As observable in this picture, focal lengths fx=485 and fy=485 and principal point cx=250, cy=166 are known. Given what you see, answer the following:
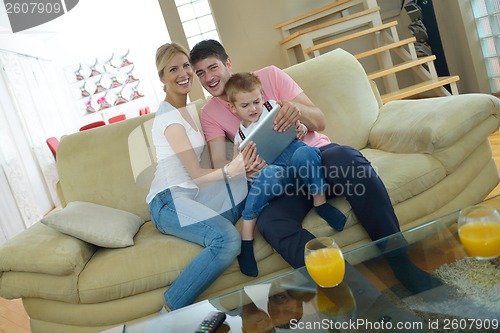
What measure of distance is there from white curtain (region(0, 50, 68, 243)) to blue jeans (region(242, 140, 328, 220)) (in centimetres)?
372

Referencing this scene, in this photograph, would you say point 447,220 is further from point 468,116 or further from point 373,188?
point 468,116

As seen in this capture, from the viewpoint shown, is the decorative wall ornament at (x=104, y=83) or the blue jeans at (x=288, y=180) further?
the decorative wall ornament at (x=104, y=83)

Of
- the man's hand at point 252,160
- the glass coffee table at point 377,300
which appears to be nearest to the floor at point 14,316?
the man's hand at point 252,160

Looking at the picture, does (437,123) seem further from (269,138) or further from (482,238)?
(482,238)

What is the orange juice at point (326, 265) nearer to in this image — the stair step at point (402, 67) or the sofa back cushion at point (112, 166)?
the sofa back cushion at point (112, 166)

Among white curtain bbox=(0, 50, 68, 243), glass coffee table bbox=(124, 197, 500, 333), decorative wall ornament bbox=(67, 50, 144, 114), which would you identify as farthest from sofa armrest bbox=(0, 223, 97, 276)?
decorative wall ornament bbox=(67, 50, 144, 114)

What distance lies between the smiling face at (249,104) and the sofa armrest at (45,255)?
2.56 ft

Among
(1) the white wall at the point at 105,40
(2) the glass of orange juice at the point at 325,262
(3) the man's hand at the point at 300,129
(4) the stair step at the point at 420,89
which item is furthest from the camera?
(1) the white wall at the point at 105,40

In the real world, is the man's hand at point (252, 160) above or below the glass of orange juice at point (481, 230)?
above

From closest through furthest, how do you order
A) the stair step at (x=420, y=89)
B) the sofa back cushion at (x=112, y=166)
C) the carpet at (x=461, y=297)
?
1. the carpet at (x=461, y=297)
2. the sofa back cushion at (x=112, y=166)
3. the stair step at (x=420, y=89)

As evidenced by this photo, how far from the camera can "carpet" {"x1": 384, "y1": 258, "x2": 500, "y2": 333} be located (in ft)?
3.08

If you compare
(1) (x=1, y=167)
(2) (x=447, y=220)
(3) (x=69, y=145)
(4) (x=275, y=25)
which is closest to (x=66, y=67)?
(1) (x=1, y=167)

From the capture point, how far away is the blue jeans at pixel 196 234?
5.32 feet

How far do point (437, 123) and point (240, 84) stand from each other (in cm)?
76
